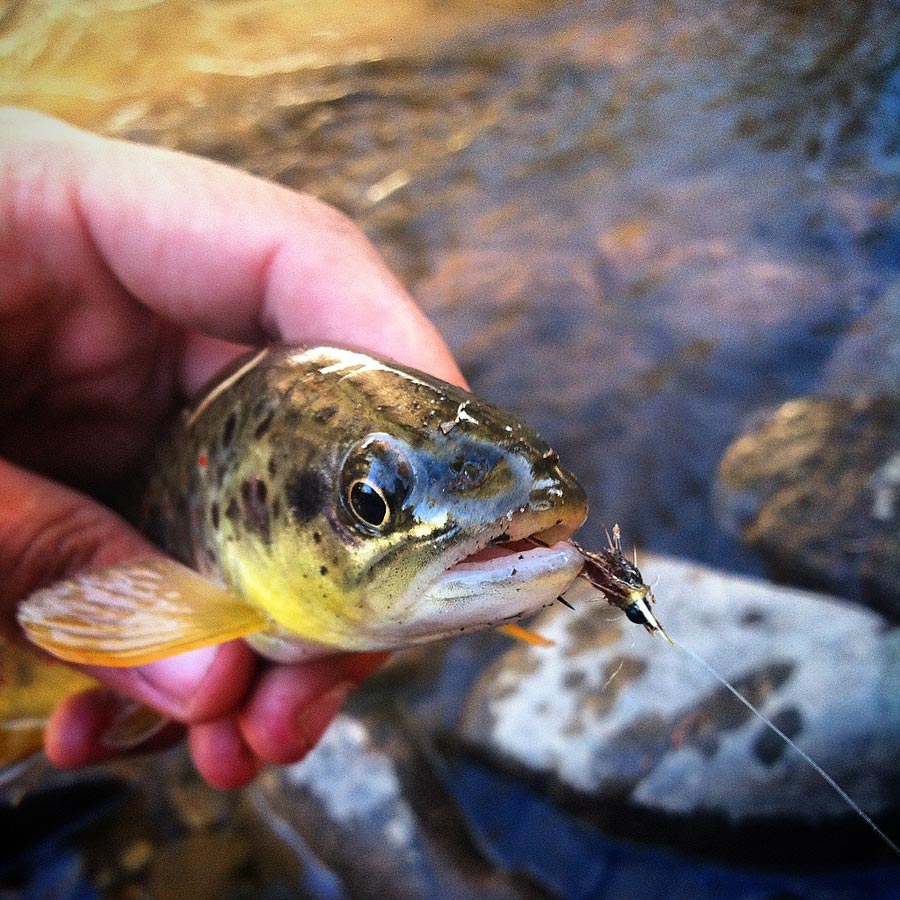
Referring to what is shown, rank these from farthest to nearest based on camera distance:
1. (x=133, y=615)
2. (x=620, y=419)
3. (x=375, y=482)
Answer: (x=620, y=419) < (x=133, y=615) < (x=375, y=482)

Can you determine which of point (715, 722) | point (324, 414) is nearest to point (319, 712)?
point (324, 414)

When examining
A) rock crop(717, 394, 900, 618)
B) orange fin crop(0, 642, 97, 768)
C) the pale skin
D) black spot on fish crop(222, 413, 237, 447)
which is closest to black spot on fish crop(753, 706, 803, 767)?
rock crop(717, 394, 900, 618)

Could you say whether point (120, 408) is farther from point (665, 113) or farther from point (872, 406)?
point (665, 113)

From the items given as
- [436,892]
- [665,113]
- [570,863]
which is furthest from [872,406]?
[665,113]

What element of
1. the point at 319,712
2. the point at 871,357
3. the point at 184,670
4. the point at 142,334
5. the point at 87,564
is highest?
the point at 142,334

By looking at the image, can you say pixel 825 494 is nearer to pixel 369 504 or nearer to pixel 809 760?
pixel 809 760

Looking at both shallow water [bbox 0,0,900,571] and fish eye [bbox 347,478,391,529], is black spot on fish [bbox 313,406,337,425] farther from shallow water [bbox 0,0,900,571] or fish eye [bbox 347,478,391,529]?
shallow water [bbox 0,0,900,571]
